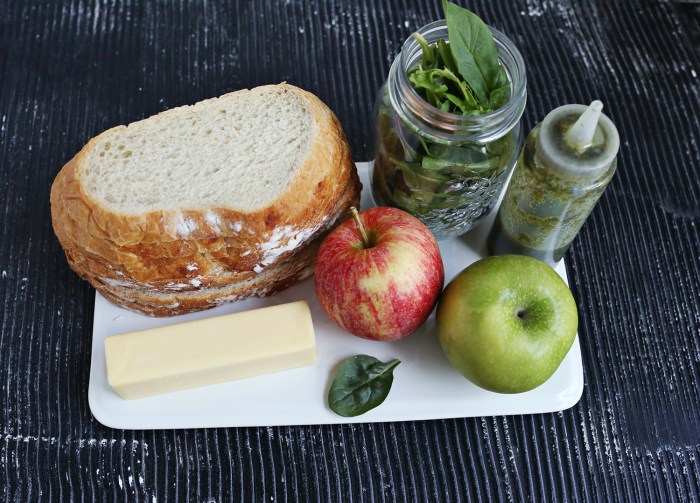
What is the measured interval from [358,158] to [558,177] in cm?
49

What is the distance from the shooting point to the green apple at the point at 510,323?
0.96 meters

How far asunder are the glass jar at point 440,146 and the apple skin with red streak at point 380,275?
0.22 feet

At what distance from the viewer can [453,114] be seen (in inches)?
37.1

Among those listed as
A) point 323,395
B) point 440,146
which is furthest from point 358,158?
Result: point 323,395

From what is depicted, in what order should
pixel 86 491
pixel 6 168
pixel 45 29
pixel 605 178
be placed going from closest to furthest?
pixel 605 178
pixel 86 491
pixel 6 168
pixel 45 29

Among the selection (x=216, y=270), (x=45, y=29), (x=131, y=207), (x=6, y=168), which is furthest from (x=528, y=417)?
(x=45, y=29)

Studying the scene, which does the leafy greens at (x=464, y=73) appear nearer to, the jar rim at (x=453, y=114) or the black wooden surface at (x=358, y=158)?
the jar rim at (x=453, y=114)

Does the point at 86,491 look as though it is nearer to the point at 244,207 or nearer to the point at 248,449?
the point at 248,449

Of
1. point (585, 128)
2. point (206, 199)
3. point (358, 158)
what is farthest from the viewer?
point (358, 158)

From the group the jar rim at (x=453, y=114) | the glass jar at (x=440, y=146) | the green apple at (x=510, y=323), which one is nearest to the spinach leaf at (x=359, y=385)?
the green apple at (x=510, y=323)

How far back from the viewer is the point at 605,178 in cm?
98

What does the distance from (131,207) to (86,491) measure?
46 centimetres

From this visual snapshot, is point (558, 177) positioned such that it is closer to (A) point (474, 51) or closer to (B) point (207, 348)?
(A) point (474, 51)

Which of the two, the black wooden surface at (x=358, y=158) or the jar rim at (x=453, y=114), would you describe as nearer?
the jar rim at (x=453, y=114)
